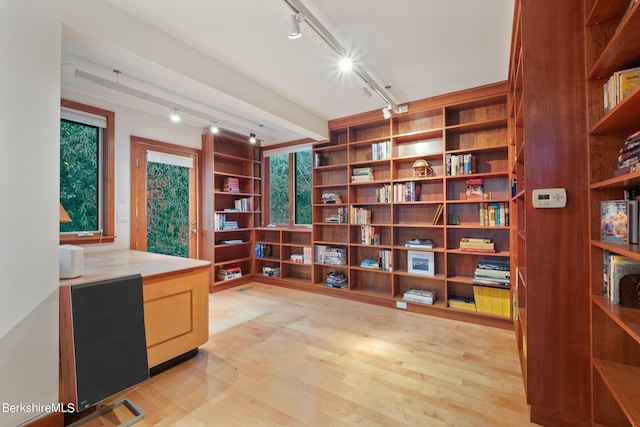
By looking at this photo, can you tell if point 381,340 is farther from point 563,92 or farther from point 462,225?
point 563,92

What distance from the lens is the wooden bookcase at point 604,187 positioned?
1341mm

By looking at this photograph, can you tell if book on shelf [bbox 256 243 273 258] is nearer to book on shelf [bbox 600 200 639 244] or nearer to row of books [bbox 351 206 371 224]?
row of books [bbox 351 206 371 224]

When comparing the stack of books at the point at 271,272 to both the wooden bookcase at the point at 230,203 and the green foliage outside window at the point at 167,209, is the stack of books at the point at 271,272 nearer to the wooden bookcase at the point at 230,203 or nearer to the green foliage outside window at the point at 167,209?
the wooden bookcase at the point at 230,203

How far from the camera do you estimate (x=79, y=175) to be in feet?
11.0

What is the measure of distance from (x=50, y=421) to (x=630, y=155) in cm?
329

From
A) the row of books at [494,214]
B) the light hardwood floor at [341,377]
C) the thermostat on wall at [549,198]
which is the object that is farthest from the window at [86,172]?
the row of books at [494,214]

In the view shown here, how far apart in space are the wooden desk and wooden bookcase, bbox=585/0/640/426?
2.66 metres

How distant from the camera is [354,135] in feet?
14.5

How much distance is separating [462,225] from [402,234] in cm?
84

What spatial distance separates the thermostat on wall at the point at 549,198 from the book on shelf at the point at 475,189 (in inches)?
69.9

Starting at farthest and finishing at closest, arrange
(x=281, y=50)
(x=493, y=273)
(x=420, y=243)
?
(x=420, y=243) → (x=493, y=273) → (x=281, y=50)

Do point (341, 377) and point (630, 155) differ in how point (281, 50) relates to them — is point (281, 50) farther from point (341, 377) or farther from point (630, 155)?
point (341, 377)

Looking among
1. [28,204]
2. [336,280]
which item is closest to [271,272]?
[336,280]

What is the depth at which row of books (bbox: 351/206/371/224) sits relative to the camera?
417 centimetres
